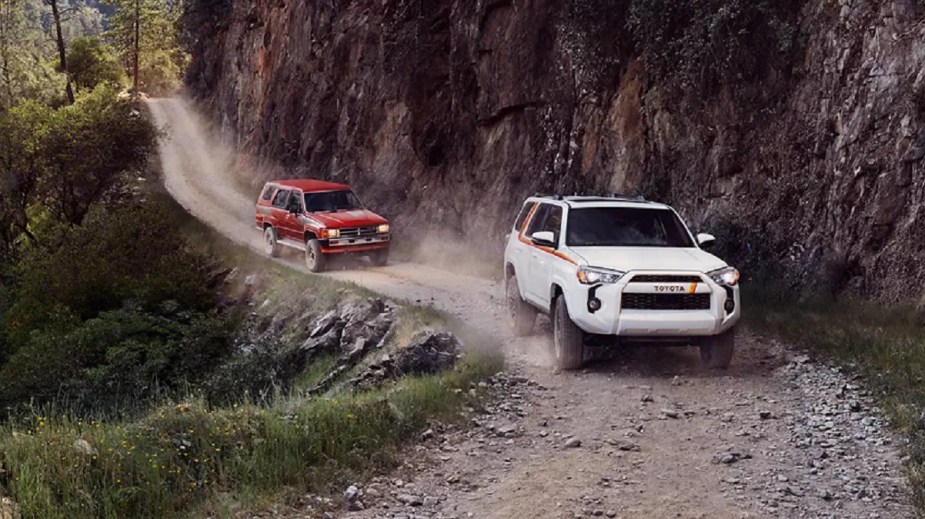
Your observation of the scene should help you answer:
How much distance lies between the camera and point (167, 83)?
70.7 m

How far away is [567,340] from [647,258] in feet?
4.65

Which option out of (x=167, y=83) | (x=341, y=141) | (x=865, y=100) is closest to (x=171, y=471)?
(x=865, y=100)

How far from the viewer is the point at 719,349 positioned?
10.1m

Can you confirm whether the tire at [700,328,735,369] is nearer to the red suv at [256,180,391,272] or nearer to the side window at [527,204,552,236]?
the side window at [527,204,552,236]

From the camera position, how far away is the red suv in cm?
2127

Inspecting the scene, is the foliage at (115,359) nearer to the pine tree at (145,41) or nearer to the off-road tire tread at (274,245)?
the off-road tire tread at (274,245)

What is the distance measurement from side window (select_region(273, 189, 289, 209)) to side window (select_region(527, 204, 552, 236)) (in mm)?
12370

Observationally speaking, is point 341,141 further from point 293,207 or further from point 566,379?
point 566,379

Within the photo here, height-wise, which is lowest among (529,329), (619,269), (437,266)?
(437,266)

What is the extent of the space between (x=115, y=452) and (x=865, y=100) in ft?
38.5

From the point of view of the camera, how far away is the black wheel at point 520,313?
1265 cm

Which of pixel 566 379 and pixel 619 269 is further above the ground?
pixel 619 269

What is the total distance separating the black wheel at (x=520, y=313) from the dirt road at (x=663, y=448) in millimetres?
952

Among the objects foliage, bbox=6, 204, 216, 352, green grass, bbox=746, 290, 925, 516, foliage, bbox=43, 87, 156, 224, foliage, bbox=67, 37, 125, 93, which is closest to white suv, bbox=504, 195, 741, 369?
green grass, bbox=746, 290, 925, 516
